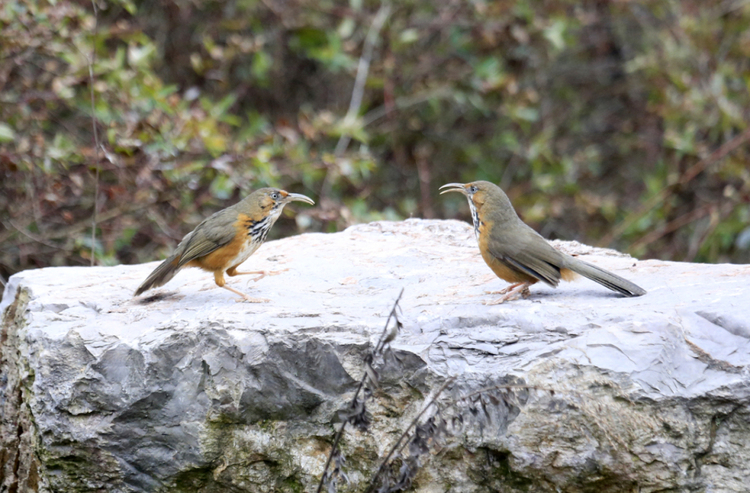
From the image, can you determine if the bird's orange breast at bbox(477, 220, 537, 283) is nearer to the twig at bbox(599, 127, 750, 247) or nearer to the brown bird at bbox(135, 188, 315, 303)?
the brown bird at bbox(135, 188, 315, 303)

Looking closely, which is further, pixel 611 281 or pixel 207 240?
pixel 207 240

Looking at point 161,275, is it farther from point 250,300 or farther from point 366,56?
point 366,56

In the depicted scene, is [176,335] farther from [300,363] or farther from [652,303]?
[652,303]

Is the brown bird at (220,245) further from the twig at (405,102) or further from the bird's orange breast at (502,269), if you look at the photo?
the twig at (405,102)

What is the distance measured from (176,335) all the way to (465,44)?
7.11m

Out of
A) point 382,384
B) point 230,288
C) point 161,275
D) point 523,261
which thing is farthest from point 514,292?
point 161,275

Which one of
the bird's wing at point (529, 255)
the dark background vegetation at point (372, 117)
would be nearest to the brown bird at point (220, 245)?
the bird's wing at point (529, 255)

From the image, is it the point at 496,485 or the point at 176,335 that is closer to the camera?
the point at 496,485

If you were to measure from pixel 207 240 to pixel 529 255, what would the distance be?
1833 millimetres

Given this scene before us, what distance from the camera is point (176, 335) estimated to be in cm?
379

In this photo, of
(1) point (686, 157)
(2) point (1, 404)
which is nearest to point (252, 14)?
(1) point (686, 157)

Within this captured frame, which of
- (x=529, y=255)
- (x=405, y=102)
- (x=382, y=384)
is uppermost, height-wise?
(x=405, y=102)

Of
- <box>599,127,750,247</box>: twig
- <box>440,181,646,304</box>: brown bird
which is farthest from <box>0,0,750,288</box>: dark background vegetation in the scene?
<box>440,181,646,304</box>: brown bird

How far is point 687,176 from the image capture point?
9.02 meters
